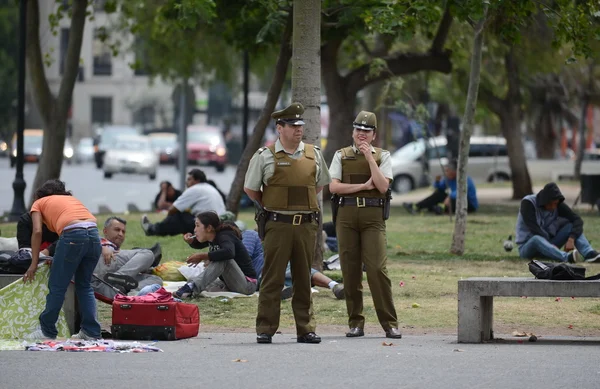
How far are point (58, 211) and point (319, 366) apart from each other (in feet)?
9.25

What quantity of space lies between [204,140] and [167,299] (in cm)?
4768

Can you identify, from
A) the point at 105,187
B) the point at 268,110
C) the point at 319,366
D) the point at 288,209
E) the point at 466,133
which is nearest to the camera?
the point at 319,366

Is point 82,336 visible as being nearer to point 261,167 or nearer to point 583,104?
point 261,167

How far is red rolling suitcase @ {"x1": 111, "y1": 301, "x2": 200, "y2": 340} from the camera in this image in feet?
34.6

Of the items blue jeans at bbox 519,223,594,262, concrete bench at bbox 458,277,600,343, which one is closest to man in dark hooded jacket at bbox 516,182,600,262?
blue jeans at bbox 519,223,594,262

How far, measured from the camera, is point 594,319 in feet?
40.1

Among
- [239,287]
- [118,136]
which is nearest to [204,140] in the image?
[118,136]

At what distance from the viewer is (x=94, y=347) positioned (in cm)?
990

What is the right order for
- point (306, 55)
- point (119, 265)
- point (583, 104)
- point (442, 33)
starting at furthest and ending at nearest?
1. point (583, 104)
2. point (442, 33)
3. point (306, 55)
4. point (119, 265)

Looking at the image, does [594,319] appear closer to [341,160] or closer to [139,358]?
[341,160]

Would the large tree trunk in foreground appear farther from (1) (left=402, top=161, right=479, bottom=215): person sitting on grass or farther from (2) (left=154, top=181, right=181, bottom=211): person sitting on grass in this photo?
(1) (left=402, top=161, right=479, bottom=215): person sitting on grass

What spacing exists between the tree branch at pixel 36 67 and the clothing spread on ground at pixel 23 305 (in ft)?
41.0

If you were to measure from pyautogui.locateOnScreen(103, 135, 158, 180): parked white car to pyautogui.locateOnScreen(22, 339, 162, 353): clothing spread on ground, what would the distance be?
36.4 meters

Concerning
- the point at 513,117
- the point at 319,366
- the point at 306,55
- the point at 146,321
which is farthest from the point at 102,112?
the point at 319,366
